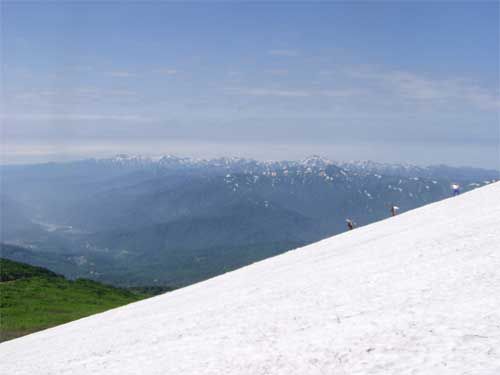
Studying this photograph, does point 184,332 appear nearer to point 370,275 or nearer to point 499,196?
point 370,275

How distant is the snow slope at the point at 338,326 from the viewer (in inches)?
353

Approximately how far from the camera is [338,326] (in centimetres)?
1098

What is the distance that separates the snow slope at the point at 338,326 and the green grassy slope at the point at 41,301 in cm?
2318

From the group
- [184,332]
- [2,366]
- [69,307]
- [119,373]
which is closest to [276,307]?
[184,332]

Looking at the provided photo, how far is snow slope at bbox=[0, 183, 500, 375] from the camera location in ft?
29.4

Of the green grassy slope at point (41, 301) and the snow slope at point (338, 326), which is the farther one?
the green grassy slope at point (41, 301)

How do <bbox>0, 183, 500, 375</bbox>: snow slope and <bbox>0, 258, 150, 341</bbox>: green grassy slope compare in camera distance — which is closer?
<bbox>0, 183, 500, 375</bbox>: snow slope

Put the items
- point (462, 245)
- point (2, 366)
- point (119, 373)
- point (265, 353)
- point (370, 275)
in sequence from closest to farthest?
1. point (265, 353)
2. point (119, 373)
3. point (370, 275)
4. point (462, 245)
5. point (2, 366)

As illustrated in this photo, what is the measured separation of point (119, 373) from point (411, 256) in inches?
422

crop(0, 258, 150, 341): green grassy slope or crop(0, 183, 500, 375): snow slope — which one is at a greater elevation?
crop(0, 183, 500, 375): snow slope

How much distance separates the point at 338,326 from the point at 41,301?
1988 inches

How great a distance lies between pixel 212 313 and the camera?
16391 millimetres

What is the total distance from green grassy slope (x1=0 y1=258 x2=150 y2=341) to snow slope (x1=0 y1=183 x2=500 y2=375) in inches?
913

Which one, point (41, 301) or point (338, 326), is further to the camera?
point (41, 301)
